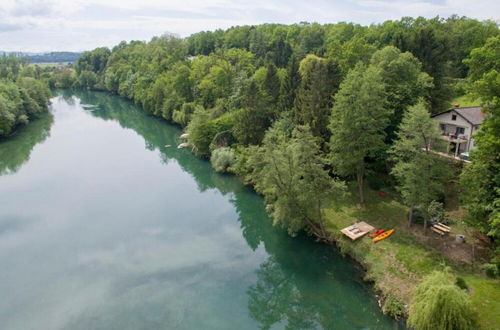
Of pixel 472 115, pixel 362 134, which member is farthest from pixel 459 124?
pixel 362 134

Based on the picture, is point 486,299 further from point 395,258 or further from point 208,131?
point 208,131

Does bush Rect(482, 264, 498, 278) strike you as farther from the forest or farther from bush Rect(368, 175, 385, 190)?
bush Rect(368, 175, 385, 190)

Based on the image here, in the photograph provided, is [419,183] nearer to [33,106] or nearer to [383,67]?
[383,67]

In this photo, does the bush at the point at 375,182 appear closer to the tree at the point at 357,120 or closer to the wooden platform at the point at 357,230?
the tree at the point at 357,120

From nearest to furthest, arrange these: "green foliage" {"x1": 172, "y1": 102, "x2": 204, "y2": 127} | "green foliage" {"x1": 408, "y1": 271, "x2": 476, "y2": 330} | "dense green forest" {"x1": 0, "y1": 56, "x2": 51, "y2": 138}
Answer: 1. "green foliage" {"x1": 408, "y1": 271, "x2": 476, "y2": 330}
2. "dense green forest" {"x1": 0, "y1": 56, "x2": 51, "y2": 138}
3. "green foliage" {"x1": 172, "y1": 102, "x2": 204, "y2": 127}

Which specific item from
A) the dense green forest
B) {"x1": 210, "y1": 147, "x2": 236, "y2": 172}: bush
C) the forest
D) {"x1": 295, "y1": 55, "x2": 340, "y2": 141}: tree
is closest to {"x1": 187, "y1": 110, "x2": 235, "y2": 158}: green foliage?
the forest

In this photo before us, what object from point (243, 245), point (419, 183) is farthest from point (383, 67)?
point (243, 245)

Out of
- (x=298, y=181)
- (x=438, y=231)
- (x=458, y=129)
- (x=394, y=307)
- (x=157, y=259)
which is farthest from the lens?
(x=458, y=129)
